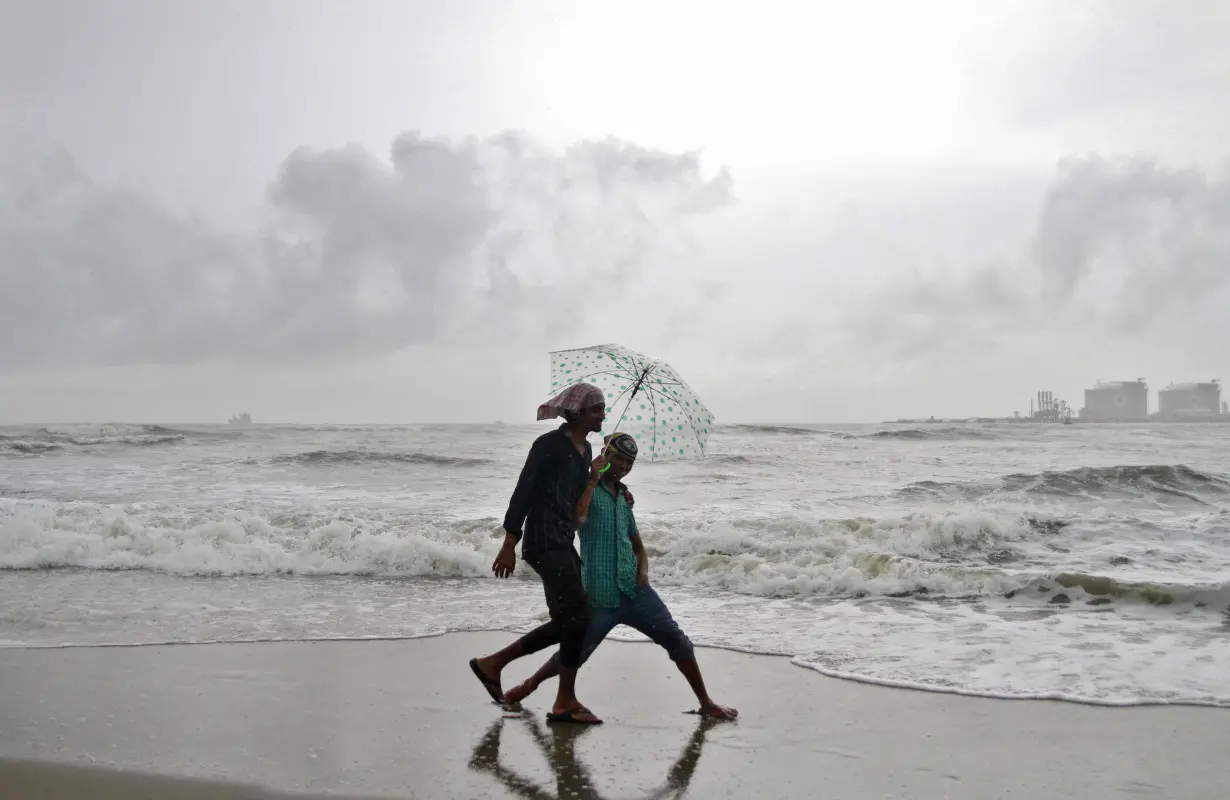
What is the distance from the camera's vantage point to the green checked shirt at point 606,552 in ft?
15.7

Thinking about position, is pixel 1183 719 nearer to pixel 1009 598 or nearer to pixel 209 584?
pixel 1009 598

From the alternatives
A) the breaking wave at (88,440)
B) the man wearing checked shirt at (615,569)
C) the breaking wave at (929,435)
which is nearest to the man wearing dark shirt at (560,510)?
the man wearing checked shirt at (615,569)

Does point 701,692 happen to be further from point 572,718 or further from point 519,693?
point 519,693

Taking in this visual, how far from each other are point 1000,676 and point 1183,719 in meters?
1.07

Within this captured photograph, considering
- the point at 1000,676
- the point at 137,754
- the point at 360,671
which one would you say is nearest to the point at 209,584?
the point at 360,671

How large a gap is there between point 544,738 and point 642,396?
6.33 feet

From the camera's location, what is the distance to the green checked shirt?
4.79m

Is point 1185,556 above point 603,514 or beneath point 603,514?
beneath

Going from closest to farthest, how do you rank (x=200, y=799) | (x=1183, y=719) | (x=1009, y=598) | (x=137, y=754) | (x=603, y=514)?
(x=200, y=799) < (x=137, y=754) < (x=603, y=514) < (x=1183, y=719) < (x=1009, y=598)

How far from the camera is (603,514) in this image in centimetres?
478

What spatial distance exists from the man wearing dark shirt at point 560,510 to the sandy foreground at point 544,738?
25.3 inches

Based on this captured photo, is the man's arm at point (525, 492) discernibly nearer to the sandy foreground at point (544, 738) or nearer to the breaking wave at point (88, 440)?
the sandy foreground at point (544, 738)

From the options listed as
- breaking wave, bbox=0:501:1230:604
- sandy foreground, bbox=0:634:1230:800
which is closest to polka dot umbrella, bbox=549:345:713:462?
sandy foreground, bbox=0:634:1230:800

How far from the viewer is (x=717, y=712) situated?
16.3 ft
